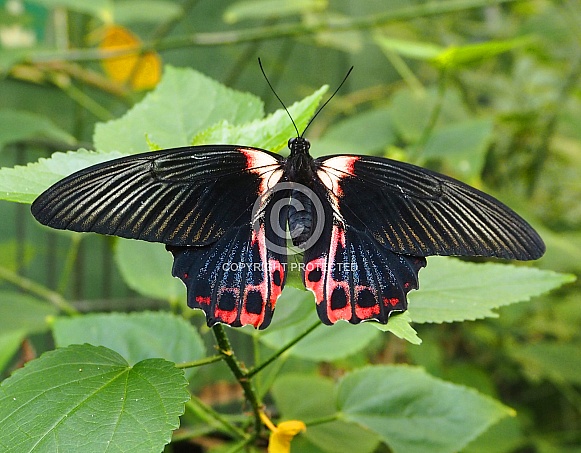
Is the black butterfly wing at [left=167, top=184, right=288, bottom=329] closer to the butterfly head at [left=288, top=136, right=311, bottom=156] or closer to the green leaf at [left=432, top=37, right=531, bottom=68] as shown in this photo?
the butterfly head at [left=288, top=136, right=311, bottom=156]

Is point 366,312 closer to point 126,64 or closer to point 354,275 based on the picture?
point 354,275

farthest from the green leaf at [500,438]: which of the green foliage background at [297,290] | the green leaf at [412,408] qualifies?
the green leaf at [412,408]

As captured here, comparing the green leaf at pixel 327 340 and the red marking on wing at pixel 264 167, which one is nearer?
the red marking on wing at pixel 264 167

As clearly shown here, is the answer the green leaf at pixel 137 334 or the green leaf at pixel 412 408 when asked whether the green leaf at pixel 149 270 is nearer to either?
the green leaf at pixel 137 334

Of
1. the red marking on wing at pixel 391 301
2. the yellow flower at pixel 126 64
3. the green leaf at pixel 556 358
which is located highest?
the yellow flower at pixel 126 64

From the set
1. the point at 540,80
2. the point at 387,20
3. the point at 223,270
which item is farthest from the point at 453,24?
the point at 223,270

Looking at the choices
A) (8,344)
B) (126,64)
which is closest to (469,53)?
(8,344)

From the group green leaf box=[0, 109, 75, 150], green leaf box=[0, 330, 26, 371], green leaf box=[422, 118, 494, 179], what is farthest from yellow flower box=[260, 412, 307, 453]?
green leaf box=[422, 118, 494, 179]
